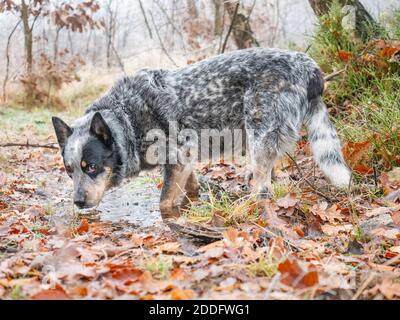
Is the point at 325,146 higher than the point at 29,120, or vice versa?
the point at 29,120

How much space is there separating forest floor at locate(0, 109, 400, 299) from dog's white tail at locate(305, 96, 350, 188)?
0.17m

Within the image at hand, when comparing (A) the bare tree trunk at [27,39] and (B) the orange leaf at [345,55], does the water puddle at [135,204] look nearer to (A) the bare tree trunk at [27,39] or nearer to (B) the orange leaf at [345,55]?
(B) the orange leaf at [345,55]

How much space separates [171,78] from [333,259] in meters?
2.65

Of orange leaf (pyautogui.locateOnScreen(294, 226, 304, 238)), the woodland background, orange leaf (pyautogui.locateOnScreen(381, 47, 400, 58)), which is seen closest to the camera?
the woodland background

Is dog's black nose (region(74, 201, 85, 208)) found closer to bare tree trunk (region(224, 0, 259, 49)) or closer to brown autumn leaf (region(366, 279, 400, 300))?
brown autumn leaf (region(366, 279, 400, 300))

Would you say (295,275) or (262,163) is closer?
(295,275)

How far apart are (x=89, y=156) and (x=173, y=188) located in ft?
2.68

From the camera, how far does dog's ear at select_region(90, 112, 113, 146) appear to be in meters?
3.93

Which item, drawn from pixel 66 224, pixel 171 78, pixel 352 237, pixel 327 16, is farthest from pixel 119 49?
pixel 352 237

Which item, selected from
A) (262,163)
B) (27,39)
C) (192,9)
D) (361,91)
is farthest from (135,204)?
(192,9)

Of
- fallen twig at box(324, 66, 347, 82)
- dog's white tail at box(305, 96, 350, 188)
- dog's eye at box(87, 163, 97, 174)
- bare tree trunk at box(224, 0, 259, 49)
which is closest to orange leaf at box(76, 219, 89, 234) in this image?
dog's eye at box(87, 163, 97, 174)

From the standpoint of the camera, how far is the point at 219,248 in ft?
8.13

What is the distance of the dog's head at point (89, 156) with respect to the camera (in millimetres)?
3928

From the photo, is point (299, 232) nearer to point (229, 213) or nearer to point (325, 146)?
point (229, 213)
